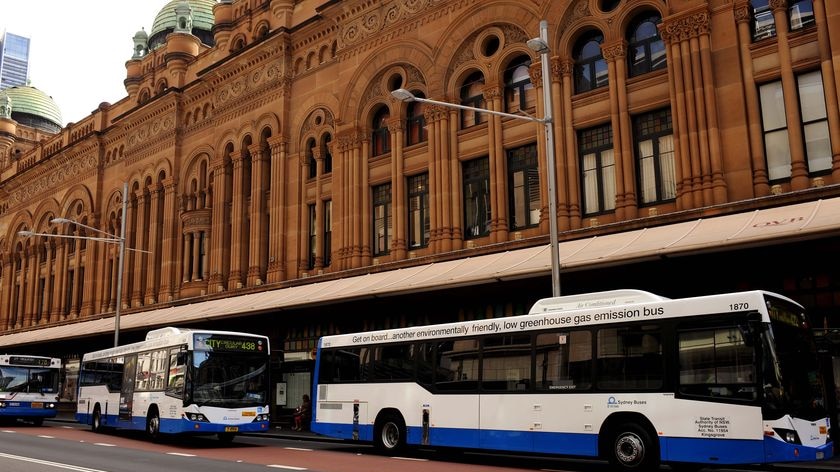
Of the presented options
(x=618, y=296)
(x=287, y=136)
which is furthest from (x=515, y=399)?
(x=287, y=136)

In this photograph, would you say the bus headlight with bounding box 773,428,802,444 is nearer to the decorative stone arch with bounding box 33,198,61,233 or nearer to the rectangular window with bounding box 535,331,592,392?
the rectangular window with bounding box 535,331,592,392

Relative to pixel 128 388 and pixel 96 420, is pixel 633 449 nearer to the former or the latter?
pixel 128 388

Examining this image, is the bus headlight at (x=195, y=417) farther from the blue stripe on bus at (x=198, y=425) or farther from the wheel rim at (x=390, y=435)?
the wheel rim at (x=390, y=435)

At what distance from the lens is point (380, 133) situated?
3038 centimetres

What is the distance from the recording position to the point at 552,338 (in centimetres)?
1510

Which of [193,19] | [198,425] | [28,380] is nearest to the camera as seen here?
[198,425]

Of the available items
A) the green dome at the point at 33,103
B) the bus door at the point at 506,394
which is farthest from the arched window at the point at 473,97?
the green dome at the point at 33,103

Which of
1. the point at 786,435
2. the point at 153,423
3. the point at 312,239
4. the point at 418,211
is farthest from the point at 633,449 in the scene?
the point at 312,239

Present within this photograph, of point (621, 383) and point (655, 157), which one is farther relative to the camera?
point (655, 157)

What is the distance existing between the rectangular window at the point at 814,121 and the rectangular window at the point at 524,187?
791 cm

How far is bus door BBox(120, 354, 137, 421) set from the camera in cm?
2386

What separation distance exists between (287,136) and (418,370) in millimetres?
18547

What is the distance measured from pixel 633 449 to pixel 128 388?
16.8 metres

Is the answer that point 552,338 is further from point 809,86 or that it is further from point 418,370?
point 809,86
